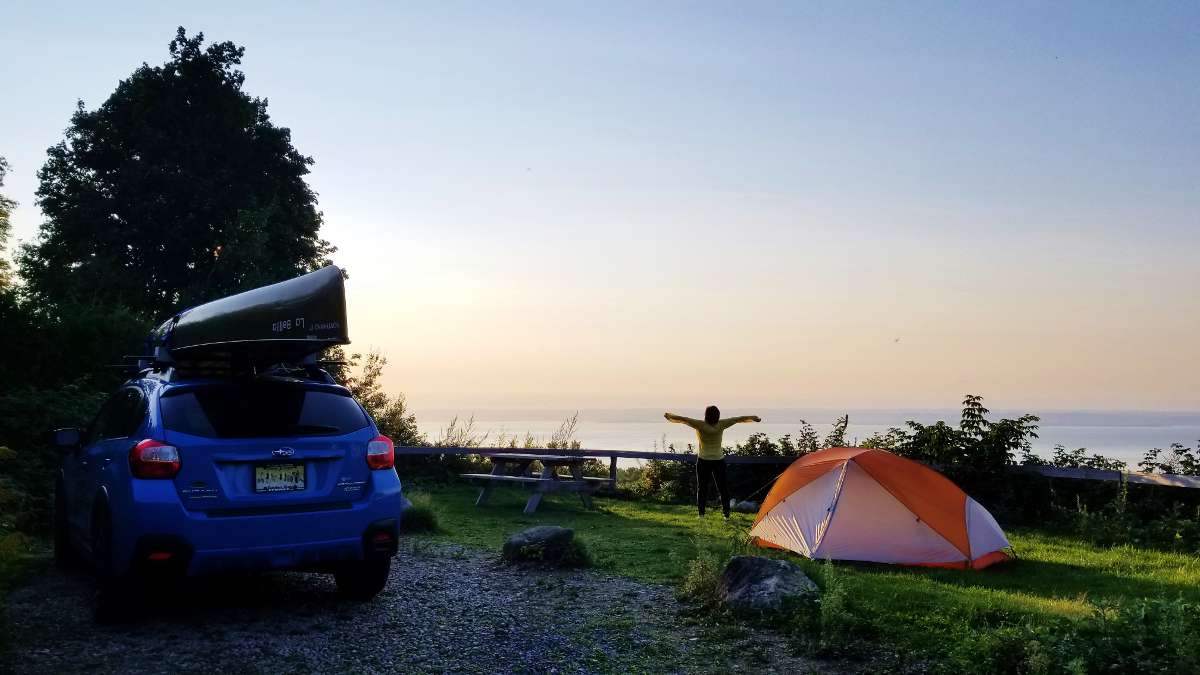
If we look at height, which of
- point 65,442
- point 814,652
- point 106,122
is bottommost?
point 814,652

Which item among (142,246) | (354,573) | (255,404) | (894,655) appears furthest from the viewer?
(142,246)

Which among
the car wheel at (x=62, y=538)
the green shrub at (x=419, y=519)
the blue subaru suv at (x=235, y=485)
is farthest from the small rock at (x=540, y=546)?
the car wheel at (x=62, y=538)

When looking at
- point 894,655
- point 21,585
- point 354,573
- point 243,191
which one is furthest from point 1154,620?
point 243,191

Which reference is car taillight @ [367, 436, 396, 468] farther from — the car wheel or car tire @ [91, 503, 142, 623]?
the car wheel

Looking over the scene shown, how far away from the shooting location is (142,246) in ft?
102

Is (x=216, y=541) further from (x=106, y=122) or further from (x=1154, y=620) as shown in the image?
(x=106, y=122)

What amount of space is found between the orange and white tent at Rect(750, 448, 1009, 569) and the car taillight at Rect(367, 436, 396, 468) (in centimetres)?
544

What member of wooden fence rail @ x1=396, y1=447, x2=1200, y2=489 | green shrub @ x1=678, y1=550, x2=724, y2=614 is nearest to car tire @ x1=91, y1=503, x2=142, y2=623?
green shrub @ x1=678, y1=550, x2=724, y2=614

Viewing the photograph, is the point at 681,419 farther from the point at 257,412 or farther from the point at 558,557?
the point at 257,412

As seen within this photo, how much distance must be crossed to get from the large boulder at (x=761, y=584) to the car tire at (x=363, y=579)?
2578 millimetres

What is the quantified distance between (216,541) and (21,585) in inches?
112

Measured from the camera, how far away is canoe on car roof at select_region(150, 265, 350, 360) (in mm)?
7352

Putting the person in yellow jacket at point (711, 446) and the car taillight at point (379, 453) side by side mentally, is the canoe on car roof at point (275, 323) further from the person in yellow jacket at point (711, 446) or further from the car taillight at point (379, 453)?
the person in yellow jacket at point (711, 446)

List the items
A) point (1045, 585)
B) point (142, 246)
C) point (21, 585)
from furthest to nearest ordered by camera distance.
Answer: point (142, 246) < point (1045, 585) < point (21, 585)
